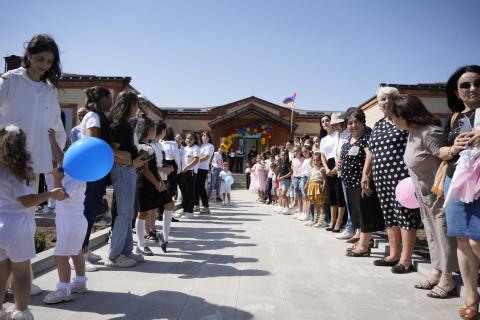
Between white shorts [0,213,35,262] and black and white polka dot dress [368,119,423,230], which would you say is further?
black and white polka dot dress [368,119,423,230]

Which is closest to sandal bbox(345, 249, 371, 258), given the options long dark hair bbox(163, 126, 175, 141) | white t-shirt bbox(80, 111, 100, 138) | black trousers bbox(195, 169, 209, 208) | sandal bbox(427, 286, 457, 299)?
sandal bbox(427, 286, 457, 299)

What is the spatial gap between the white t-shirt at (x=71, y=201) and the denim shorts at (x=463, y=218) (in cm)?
291

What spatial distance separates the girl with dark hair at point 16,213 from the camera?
244cm

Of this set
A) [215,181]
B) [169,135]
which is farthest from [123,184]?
[215,181]

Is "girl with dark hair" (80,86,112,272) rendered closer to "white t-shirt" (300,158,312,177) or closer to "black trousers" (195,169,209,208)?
"white t-shirt" (300,158,312,177)

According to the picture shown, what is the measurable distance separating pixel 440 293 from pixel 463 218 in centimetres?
93

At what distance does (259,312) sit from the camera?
2.85m

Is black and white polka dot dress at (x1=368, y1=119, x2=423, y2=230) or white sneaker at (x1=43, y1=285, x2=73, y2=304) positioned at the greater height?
black and white polka dot dress at (x1=368, y1=119, x2=423, y2=230)

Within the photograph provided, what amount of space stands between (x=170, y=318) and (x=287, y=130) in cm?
2771

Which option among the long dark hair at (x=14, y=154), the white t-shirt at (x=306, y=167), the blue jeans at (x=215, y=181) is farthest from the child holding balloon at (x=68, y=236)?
the blue jeans at (x=215, y=181)

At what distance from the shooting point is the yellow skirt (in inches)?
298

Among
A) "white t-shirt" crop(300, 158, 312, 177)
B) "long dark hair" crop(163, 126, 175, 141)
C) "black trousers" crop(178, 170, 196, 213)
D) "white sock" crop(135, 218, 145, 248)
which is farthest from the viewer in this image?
"white t-shirt" crop(300, 158, 312, 177)

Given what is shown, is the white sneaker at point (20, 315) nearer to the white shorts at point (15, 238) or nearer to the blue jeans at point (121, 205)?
the white shorts at point (15, 238)

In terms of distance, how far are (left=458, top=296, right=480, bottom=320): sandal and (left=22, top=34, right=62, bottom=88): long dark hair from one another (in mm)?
3700
